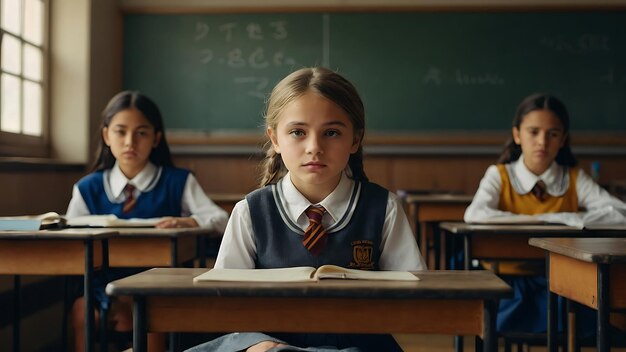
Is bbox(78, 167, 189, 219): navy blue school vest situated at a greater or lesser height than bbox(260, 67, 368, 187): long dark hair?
lesser

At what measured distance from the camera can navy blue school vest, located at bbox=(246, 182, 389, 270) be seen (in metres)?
1.70

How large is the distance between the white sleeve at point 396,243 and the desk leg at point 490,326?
43cm

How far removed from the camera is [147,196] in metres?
3.25

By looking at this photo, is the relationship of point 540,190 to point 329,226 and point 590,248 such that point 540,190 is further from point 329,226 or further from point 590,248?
point 329,226

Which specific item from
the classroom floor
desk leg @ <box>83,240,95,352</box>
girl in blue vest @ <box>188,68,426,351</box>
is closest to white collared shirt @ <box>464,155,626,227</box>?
the classroom floor

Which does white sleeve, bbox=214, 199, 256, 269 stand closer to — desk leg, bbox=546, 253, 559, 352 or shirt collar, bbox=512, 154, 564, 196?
desk leg, bbox=546, 253, 559, 352

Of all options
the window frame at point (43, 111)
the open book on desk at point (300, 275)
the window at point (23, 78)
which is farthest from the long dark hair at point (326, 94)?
the window frame at point (43, 111)

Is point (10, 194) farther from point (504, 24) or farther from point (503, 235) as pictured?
point (504, 24)

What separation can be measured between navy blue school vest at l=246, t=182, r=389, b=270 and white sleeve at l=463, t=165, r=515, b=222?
4.67 ft

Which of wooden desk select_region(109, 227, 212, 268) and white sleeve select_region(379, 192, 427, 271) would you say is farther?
wooden desk select_region(109, 227, 212, 268)

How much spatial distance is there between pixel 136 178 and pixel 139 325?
1.98m

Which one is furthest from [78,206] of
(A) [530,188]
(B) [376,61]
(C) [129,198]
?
(B) [376,61]

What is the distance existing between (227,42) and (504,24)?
1.84 meters

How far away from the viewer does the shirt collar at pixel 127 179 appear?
322cm
